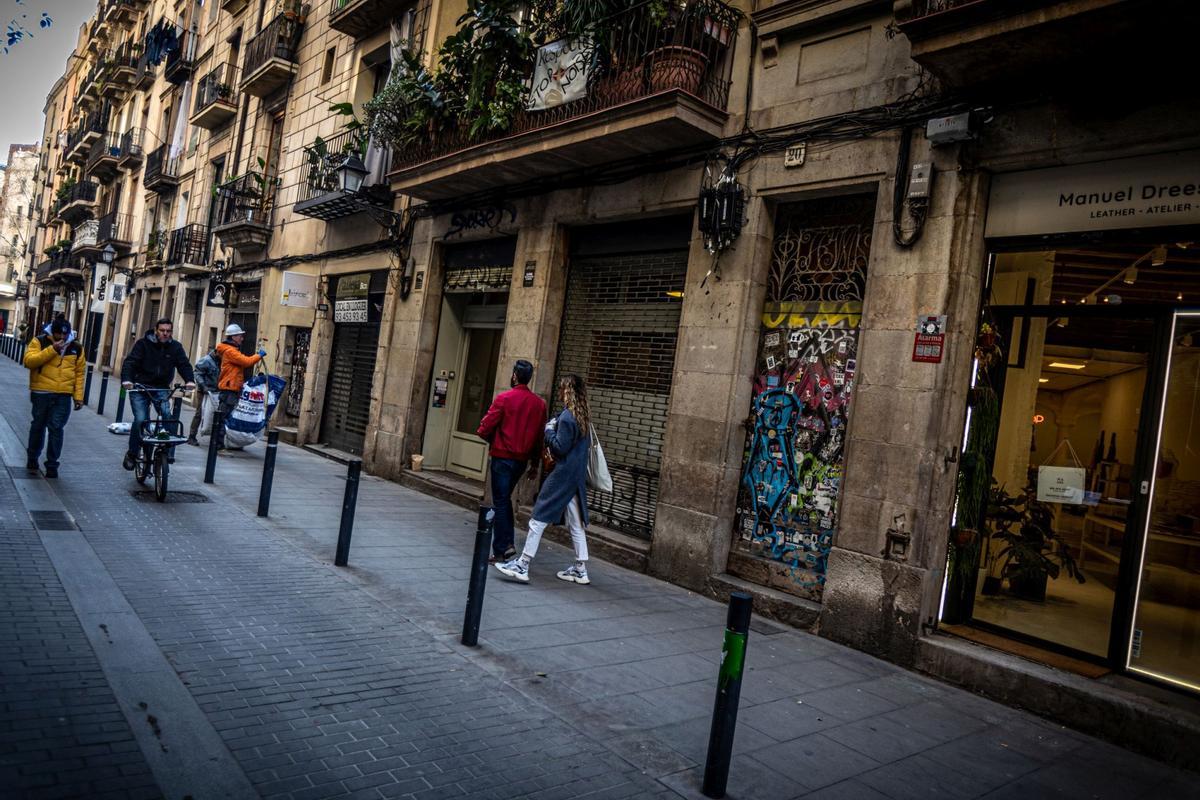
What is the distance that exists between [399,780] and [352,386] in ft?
40.0

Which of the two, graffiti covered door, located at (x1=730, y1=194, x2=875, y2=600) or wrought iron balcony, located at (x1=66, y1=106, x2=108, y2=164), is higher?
wrought iron balcony, located at (x1=66, y1=106, x2=108, y2=164)

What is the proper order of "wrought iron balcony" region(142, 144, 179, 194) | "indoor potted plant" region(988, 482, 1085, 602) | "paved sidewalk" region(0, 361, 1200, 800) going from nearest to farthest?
"paved sidewalk" region(0, 361, 1200, 800) < "indoor potted plant" region(988, 482, 1085, 602) < "wrought iron balcony" region(142, 144, 179, 194)

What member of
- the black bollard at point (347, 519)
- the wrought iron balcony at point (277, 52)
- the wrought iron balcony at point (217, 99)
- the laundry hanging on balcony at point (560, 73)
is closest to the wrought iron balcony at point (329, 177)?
the wrought iron balcony at point (277, 52)

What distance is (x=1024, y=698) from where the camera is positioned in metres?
5.18

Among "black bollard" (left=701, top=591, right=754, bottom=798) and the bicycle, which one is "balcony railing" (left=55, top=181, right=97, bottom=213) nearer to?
the bicycle

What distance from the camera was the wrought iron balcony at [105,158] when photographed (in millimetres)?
33250

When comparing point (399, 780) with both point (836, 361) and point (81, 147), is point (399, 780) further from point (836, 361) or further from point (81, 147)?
point (81, 147)

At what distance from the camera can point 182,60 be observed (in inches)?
1020

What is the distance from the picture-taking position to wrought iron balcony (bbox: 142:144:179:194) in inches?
1035

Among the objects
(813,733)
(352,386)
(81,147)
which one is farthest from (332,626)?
(81,147)

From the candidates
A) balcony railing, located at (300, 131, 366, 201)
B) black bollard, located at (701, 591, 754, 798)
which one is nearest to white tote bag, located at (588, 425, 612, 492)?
black bollard, located at (701, 591, 754, 798)

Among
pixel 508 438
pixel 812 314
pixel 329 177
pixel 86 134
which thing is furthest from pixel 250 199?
pixel 86 134

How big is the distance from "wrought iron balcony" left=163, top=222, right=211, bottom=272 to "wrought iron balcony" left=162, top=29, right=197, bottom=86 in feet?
21.2

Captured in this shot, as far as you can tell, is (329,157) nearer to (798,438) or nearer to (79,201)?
(798,438)
